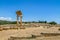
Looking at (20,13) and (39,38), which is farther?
(20,13)

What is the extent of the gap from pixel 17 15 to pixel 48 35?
19783 mm

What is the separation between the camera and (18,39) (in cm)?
865

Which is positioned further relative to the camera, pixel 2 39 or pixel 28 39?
pixel 2 39

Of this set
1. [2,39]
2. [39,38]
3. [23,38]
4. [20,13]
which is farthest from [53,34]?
[20,13]

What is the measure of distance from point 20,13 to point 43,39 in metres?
19.8

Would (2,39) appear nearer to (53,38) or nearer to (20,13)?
(53,38)

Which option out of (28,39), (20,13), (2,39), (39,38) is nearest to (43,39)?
Result: (39,38)

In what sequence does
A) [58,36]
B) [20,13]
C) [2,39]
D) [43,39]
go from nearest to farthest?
[43,39] → [58,36] → [2,39] → [20,13]

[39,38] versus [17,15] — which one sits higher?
→ [17,15]

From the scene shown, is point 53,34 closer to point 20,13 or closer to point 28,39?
point 28,39

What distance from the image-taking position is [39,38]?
8234 mm

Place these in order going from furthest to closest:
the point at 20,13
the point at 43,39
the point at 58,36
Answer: the point at 20,13 < the point at 58,36 < the point at 43,39

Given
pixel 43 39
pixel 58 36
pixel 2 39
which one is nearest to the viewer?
pixel 43 39

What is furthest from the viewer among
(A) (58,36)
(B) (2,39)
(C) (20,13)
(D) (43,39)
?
(C) (20,13)
